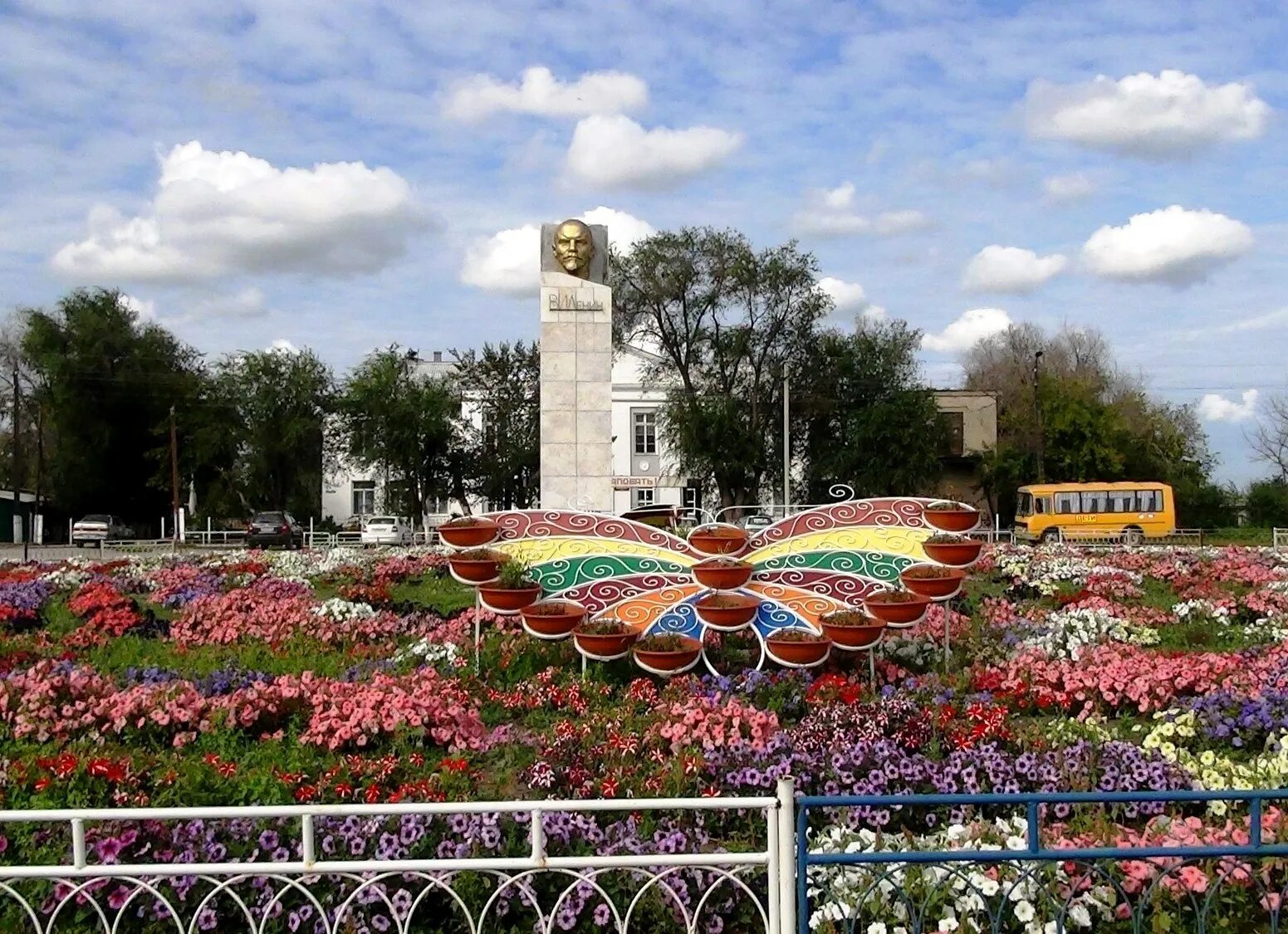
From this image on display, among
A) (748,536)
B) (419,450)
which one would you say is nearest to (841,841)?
(748,536)

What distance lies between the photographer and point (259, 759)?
223 inches

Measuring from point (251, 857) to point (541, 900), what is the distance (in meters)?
1.14

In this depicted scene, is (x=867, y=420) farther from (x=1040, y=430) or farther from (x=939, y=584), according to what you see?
(x=939, y=584)

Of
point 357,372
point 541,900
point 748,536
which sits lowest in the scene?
point 541,900

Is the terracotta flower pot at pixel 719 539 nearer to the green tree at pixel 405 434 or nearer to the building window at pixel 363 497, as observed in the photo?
the green tree at pixel 405 434

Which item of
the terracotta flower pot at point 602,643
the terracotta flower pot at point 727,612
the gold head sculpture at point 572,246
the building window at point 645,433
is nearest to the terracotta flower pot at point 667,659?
the terracotta flower pot at point 602,643

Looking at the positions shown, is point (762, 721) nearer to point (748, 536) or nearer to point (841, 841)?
point (841, 841)

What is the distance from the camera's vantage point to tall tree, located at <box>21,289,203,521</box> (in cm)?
4344

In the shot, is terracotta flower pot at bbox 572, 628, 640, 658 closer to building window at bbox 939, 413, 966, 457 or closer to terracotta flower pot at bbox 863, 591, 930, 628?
terracotta flower pot at bbox 863, 591, 930, 628

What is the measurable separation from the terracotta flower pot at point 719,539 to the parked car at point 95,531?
32.1 meters

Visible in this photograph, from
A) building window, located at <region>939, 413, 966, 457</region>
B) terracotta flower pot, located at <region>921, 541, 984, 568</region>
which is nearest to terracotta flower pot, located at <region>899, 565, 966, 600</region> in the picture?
terracotta flower pot, located at <region>921, 541, 984, 568</region>

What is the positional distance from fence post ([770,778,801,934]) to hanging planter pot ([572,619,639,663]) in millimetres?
3993

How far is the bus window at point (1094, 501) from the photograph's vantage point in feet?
110

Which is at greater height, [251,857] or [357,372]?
[357,372]
